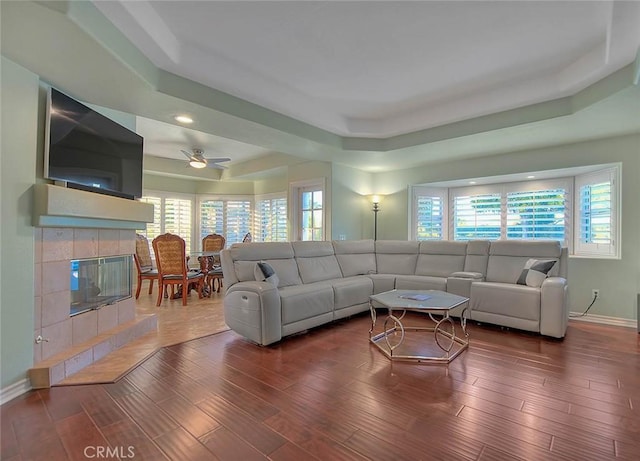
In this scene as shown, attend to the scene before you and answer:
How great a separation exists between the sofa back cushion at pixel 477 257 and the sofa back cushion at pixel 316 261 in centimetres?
190

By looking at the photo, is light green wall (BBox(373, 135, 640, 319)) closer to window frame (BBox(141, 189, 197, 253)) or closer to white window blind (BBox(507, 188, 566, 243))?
white window blind (BBox(507, 188, 566, 243))

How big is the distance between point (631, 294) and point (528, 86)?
9.51ft

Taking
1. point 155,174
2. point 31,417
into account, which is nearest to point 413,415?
point 31,417

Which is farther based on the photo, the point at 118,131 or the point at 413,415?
the point at 118,131

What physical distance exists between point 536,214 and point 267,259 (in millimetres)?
4173

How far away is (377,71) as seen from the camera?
305 cm

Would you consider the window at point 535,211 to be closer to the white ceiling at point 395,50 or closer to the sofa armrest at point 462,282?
the white ceiling at point 395,50

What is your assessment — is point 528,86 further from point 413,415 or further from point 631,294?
point 413,415

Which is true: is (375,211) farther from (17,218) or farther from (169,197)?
(17,218)

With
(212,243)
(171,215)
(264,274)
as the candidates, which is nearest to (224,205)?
(171,215)

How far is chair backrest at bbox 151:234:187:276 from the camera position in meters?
4.68

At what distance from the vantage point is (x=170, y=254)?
15.5ft

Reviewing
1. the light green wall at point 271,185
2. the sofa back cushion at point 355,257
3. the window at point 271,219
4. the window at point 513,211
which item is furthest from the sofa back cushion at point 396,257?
the light green wall at point 271,185

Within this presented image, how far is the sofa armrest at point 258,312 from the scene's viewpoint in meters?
3.00
